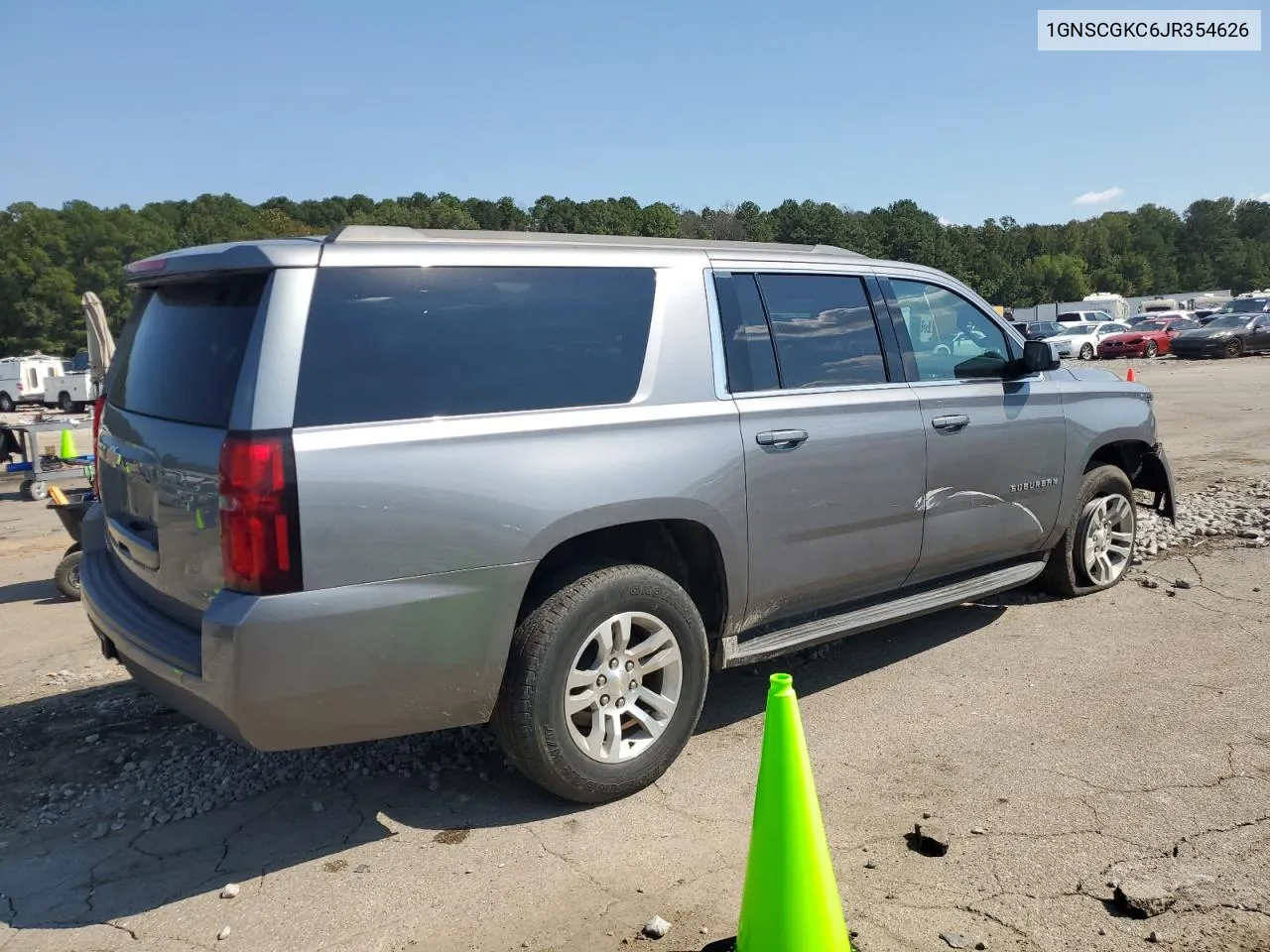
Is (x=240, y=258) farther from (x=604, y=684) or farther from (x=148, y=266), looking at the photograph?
(x=604, y=684)

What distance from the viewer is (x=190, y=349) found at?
3.43m

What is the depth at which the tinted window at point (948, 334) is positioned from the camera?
4941mm

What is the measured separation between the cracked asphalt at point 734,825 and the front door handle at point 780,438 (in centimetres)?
127

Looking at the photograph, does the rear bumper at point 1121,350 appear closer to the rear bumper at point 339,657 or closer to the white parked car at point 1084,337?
the white parked car at point 1084,337

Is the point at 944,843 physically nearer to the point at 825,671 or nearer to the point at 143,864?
the point at 825,671

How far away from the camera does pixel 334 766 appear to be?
161 inches

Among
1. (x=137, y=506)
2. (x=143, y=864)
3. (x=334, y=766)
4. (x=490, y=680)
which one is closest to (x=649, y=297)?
(x=490, y=680)

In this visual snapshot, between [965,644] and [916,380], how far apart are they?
156cm

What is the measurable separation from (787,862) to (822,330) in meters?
2.61

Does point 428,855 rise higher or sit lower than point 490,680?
lower

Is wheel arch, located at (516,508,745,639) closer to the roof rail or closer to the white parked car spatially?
the roof rail

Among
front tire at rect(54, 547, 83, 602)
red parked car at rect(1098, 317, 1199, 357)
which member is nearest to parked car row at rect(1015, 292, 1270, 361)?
red parked car at rect(1098, 317, 1199, 357)

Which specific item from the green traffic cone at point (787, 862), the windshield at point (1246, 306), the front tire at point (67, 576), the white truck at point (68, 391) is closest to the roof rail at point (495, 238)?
the green traffic cone at point (787, 862)

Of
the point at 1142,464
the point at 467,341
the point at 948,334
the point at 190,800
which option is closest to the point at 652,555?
the point at 467,341
